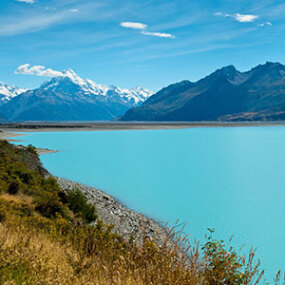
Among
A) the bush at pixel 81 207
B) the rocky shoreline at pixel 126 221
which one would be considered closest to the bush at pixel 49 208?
the bush at pixel 81 207

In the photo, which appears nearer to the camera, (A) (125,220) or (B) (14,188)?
(B) (14,188)

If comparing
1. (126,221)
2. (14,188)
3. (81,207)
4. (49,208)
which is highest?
(14,188)

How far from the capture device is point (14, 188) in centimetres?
1806

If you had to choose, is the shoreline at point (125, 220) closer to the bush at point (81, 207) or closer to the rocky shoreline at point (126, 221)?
the rocky shoreline at point (126, 221)

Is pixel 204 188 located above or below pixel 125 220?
below

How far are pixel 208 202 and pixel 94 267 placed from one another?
26.4 metres

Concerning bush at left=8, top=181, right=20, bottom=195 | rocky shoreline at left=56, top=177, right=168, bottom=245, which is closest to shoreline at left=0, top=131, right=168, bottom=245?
rocky shoreline at left=56, top=177, right=168, bottom=245

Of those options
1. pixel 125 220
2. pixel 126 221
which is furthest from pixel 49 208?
pixel 125 220

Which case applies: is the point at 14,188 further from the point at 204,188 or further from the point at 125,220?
the point at 204,188

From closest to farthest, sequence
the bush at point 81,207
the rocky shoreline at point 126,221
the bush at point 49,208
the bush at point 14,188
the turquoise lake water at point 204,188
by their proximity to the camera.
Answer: the bush at point 49,208 → the bush at point 14,188 → the rocky shoreline at point 126,221 → the bush at point 81,207 → the turquoise lake water at point 204,188

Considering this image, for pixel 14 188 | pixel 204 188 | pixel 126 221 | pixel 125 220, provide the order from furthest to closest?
pixel 204 188
pixel 125 220
pixel 126 221
pixel 14 188

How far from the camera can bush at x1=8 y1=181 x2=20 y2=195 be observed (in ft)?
58.4

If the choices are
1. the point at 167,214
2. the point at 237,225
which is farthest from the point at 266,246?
the point at 167,214

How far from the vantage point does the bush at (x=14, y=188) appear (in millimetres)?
17802
